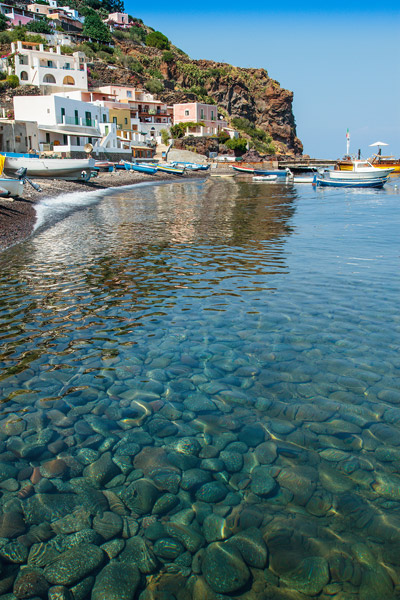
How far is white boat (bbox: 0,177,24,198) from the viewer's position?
24.5 metres

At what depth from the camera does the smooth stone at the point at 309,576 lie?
329 cm

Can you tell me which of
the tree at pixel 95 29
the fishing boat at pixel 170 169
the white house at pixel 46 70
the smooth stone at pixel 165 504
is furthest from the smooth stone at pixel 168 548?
the tree at pixel 95 29

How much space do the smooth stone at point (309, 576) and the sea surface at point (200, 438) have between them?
12mm

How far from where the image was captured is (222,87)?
13012 cm

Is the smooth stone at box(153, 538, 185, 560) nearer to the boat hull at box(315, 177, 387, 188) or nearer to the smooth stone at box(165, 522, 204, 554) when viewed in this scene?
the smooth stone at box(165, 522, 204, 554)

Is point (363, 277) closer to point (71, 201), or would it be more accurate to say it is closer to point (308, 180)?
point (71, 201)

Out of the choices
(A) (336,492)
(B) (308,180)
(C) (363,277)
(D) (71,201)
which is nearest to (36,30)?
(B) (308,180)

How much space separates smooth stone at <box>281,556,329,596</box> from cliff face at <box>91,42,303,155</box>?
376 feet

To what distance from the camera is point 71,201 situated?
3319cm

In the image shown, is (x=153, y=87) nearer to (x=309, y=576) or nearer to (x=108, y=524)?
(x=108, y=524)

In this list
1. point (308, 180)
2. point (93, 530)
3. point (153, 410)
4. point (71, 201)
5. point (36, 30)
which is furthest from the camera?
point (36, 30)

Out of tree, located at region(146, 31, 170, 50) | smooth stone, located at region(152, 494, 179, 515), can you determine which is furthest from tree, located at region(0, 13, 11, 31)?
smooth stone, located at region(152, 494, 179, 515)

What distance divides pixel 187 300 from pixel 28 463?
19.9 feet

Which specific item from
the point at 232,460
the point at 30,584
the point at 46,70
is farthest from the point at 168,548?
the point at 46,70
